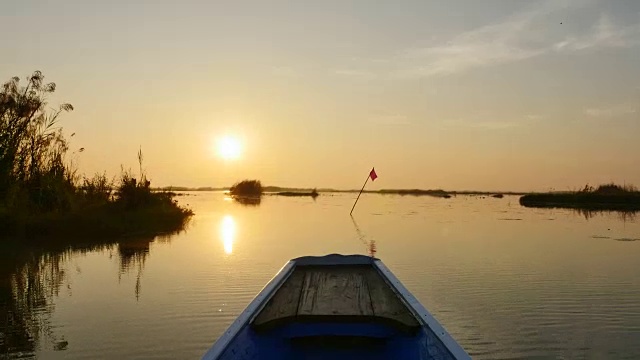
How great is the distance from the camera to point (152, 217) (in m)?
25.7

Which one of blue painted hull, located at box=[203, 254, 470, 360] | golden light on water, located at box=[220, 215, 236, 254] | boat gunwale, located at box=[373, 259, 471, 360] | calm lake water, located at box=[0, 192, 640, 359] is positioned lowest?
calm lake water, located at box=[0, 192, 640, 359]

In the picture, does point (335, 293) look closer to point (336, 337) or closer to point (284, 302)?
point (284, 302)

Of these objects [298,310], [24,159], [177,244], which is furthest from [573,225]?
[298,310]

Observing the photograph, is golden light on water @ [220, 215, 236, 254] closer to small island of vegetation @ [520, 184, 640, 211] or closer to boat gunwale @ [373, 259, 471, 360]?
boat gunwale @ [373, 259, 471, 360]

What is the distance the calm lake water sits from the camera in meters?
7.96

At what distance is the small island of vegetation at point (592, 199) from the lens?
5412 cm

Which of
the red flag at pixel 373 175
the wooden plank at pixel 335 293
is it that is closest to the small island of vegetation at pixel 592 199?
the red flag at pixel 373 175

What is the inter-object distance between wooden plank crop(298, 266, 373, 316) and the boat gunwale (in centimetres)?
29

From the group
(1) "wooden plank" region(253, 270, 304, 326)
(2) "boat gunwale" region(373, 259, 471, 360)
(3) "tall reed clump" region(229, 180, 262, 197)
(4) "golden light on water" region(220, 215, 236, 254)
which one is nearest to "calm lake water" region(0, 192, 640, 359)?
(4) "golden light on water" region(220, 215, 236, 254)

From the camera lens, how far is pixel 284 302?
→ 604 centimetres

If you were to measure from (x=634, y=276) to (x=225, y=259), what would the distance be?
1028cm

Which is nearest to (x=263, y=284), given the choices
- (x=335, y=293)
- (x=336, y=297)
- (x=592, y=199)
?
(x=335, y=293)

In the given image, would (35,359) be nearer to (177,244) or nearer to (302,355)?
(302,355)

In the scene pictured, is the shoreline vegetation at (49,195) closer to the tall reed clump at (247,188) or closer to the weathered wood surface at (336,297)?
the weathered wood surface at (336,297)
